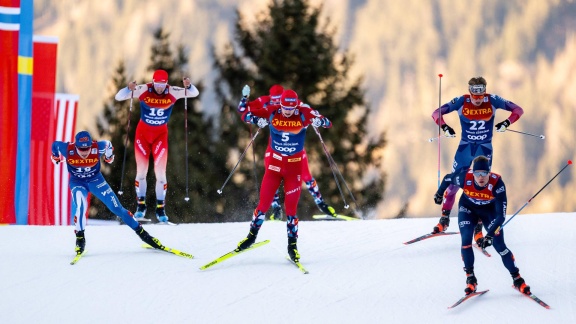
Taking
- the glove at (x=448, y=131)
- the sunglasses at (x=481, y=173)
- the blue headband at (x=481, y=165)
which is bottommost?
the sunglasses at (x=481, y=173)

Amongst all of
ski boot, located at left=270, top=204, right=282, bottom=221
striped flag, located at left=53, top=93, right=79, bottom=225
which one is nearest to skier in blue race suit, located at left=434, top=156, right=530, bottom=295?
ski boot, located at left=270, top=204, right=282, bottom=221

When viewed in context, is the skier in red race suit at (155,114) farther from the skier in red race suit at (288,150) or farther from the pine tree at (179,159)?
the pine tree at (179,159)

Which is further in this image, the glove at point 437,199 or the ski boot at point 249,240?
the ski boot at point 249,240

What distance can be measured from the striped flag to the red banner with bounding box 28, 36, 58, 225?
4.5 inches

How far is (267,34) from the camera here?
32594 millimetres

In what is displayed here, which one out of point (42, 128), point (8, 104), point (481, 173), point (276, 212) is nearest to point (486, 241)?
point (481, 173)

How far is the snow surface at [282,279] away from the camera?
38.4 feet

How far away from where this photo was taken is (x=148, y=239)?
44.9 ft

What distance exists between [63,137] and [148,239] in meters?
7.05

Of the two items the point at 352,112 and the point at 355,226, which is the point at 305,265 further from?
the point at 352,112

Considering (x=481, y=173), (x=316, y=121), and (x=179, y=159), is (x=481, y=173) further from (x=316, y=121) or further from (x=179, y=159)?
(x=179, y=159)

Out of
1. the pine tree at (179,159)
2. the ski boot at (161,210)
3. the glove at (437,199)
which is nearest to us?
the glove at (437,199)

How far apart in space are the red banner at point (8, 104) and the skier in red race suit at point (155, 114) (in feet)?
17.3

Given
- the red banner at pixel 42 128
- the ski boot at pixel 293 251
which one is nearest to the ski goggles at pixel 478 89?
the ski boot at pixel 293 251
